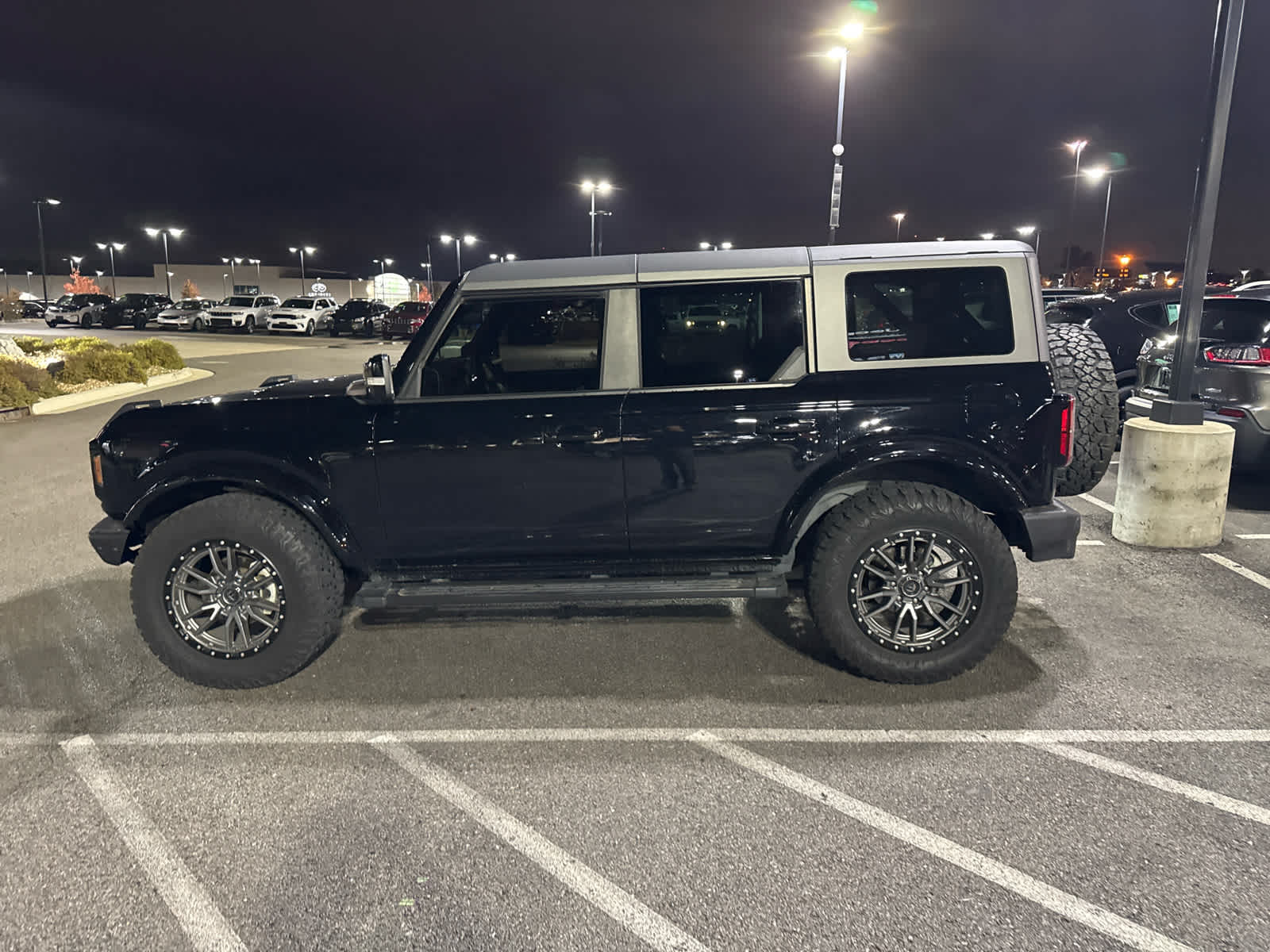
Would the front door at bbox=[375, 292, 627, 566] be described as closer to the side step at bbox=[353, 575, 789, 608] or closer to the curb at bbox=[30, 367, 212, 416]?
the side step at bbox=[353, 575, 789, 608]

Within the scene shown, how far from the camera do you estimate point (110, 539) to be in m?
4.28

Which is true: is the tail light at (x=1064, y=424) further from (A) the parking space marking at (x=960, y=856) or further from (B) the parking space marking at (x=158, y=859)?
(B) the parking space marking at (x=158, y=859)

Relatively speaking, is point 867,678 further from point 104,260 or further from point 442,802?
point 104,260

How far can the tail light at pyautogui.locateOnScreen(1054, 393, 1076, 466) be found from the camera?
4.08 metres

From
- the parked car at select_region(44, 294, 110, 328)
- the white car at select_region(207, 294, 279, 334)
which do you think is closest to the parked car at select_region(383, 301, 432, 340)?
the white car at select_region(207, 294, 279, 334)

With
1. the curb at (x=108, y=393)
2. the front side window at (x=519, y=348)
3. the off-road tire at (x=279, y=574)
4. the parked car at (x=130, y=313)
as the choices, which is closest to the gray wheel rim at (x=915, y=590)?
the front side window at (x=519, y=348)

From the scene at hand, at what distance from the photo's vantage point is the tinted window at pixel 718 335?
13.8ft

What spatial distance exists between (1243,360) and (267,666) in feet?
25.7

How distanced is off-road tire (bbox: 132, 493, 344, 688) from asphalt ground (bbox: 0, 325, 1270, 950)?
16 cm

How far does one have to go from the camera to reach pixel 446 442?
4.15 meters

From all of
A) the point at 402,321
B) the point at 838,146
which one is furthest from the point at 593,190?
the point at 838,146

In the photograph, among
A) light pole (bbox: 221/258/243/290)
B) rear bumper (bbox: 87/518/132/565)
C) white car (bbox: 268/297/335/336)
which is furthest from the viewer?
light pole (bbox: 221/258/243/290)

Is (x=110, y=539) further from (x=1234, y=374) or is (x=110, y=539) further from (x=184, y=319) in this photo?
(x=184, y=319)

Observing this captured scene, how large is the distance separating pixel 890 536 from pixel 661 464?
1.15m
